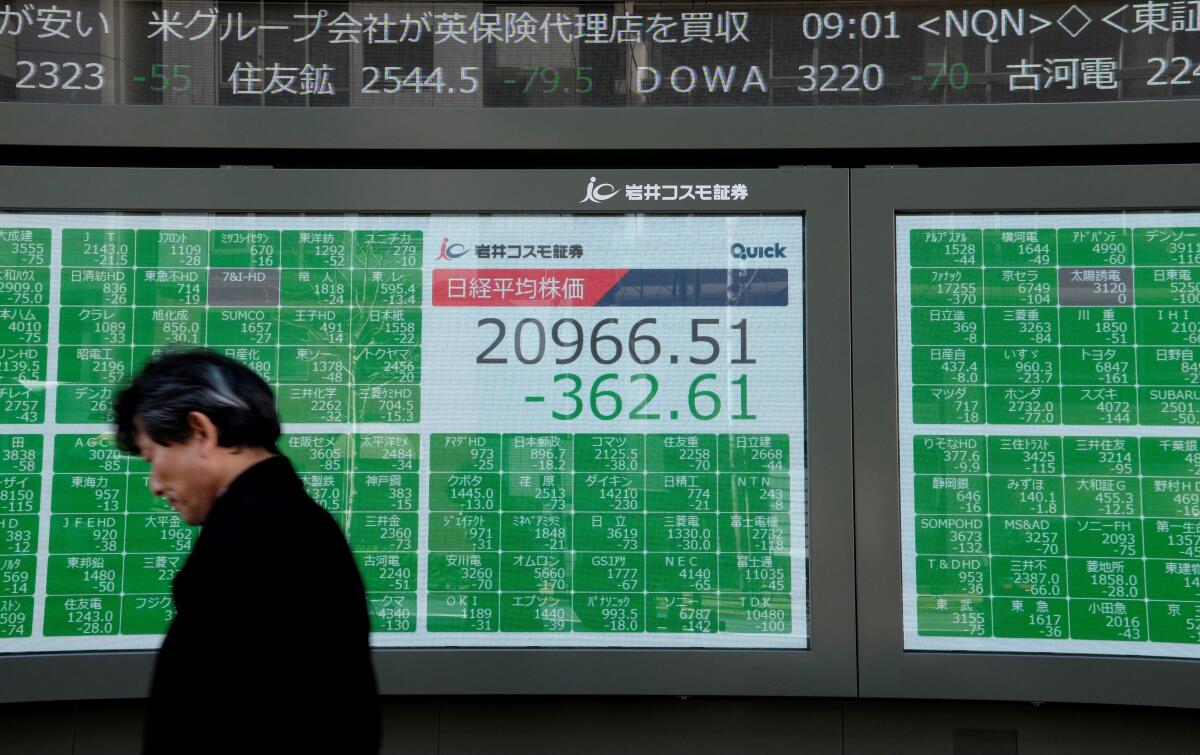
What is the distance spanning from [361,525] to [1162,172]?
3.28 metres

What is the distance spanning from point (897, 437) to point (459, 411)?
1.65 m

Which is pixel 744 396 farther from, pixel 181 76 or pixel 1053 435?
pixel 181 76

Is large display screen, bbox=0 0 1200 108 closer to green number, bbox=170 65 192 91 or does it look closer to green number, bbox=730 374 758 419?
green number, bbox=170 65 192 91

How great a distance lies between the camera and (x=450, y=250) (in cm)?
369

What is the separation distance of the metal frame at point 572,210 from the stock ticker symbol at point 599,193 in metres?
0.03

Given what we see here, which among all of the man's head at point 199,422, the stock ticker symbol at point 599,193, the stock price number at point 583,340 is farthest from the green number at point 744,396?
the man's head at point 199,422

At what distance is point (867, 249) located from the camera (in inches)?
143

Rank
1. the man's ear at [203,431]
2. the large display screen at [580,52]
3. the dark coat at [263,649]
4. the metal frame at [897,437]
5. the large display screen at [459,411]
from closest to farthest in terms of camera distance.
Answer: the dark coat at [263,649] < the man's ear at [203,431] < the metal frame at [897,437] < the large display screen at [459,411] < the large display screen at [580,52]

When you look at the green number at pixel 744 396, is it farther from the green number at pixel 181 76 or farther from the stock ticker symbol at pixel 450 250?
the green number at pixel 181 76

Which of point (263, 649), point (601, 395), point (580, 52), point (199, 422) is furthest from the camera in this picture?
point (580, 52)

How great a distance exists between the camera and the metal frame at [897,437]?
347 cm

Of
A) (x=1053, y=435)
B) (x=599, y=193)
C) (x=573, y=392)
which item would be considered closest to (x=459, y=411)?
(x=573, y=392)

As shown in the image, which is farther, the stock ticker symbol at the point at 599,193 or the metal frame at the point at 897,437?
the stock ticker symbol at the point at 599,193

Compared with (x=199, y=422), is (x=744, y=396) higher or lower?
higher
